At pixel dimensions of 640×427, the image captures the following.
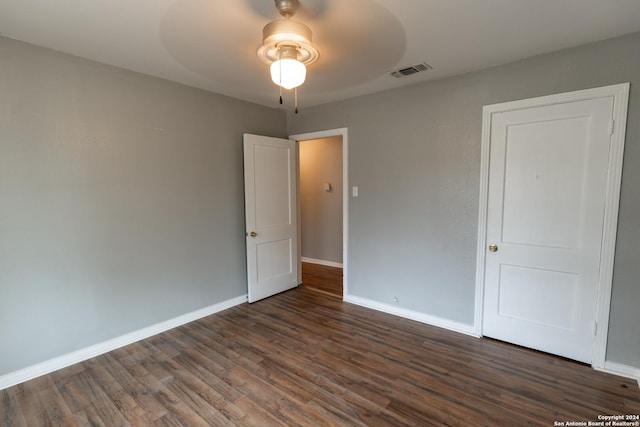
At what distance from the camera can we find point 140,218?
2781 millimetres

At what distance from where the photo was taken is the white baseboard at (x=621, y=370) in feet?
7.12

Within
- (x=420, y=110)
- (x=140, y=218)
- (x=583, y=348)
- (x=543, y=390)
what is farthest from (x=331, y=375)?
(x=420, y=110)

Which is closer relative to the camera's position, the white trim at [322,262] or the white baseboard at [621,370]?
the white baseboard at [621,370]

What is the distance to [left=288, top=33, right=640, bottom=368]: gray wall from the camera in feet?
7.08

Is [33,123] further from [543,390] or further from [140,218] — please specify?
[543,390]

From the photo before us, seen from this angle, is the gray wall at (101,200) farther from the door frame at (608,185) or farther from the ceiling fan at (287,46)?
the door frame at (608,185)

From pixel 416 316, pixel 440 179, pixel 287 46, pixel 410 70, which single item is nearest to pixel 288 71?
pixel 287 46

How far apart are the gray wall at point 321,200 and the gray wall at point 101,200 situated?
2207mm

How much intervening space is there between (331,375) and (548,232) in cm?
211

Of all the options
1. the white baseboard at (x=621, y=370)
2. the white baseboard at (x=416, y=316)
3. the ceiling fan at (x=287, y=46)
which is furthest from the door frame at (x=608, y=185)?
the ceiling fan at (x=287, y=46)

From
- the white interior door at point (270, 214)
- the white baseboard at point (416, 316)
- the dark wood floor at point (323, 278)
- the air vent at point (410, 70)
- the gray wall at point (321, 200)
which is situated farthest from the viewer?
the gray wall at point (321, 200)

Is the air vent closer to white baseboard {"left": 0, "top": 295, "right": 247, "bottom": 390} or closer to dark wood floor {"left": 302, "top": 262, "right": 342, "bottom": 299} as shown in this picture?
dark wood floor {"left": 302, "top": 262, "right": 342, "bottom": 299}

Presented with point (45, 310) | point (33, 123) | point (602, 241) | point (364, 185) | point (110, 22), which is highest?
point (110, 22)

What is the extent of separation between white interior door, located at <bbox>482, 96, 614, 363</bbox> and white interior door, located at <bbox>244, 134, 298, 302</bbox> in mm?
2396
